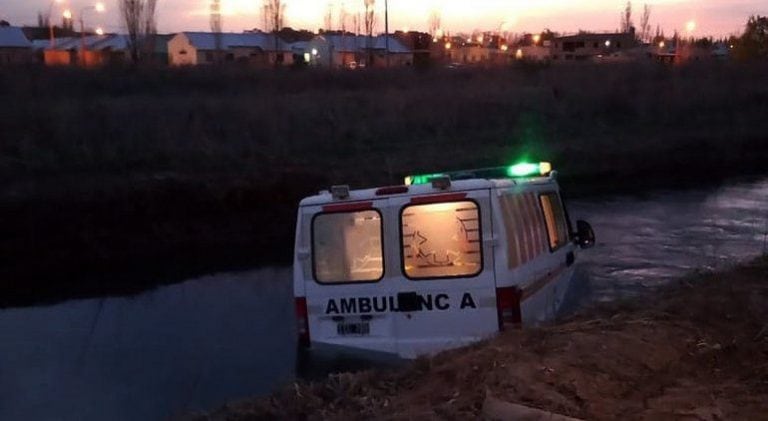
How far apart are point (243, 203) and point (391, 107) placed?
1507 centimetres

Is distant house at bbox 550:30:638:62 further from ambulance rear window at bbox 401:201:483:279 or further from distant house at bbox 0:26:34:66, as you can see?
ambulance rear window at bbox 401:201:483:279

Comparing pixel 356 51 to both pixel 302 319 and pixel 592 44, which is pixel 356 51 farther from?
pixel 302 319

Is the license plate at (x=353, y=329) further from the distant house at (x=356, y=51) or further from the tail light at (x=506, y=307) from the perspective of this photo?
the distant house at (x=356, y=51)

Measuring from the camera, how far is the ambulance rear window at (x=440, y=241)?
8.41 m

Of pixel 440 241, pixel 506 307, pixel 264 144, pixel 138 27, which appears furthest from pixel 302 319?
pixel 138 27

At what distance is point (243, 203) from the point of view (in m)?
26.0

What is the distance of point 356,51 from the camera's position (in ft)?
303

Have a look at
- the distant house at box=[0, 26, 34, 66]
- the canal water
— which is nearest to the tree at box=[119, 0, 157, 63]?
the distant house at box=[0, 26, 34, 66]

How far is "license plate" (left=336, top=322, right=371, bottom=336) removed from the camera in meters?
8.63

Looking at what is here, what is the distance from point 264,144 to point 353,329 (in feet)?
83.3

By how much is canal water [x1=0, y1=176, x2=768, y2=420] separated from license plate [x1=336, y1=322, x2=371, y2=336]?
27.8 inches

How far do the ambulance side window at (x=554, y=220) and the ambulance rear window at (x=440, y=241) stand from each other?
167 centimetres

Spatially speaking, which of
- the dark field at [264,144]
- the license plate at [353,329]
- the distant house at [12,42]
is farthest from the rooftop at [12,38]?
the license plate at [353,329]

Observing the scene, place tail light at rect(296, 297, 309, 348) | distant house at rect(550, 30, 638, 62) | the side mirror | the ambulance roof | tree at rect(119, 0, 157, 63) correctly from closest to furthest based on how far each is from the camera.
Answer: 1. the ambulance roof
2. tail light at rect(296, 297, 309, 348)
3. the side mirror
4. tree at rect(119, 0, 157, 63)
5. distant house at rect(550, 30, 638, 62)
